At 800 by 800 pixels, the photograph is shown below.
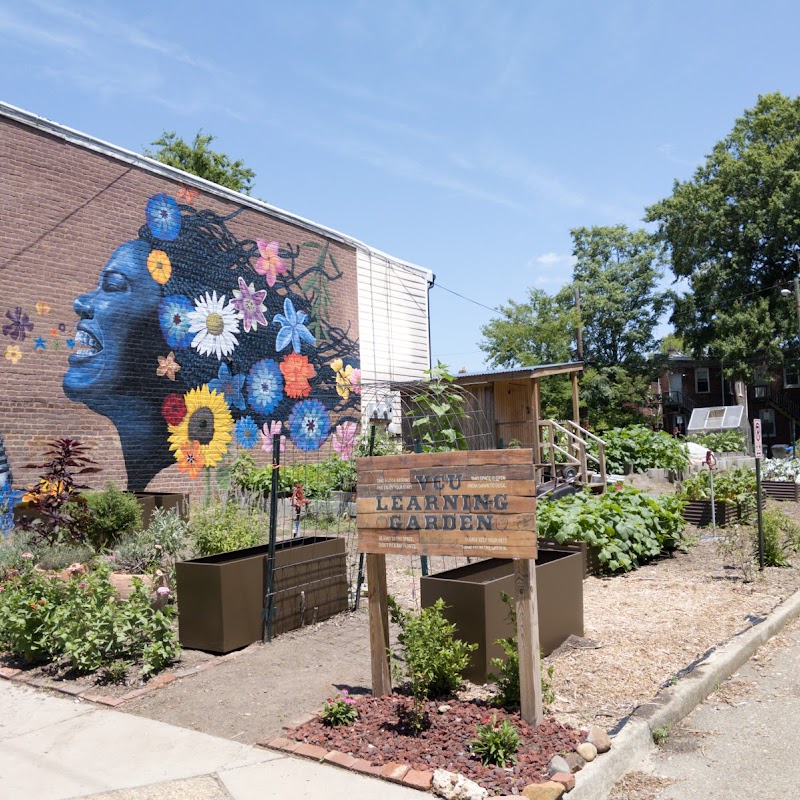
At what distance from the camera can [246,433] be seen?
666 inches

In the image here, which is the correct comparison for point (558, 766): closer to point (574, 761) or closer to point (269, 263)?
point (574, 761)

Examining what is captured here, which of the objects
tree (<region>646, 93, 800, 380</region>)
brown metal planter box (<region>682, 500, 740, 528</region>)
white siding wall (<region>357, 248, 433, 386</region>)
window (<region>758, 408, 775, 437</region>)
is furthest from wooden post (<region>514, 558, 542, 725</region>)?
window (<region>758, 408, 775, 437</region>)

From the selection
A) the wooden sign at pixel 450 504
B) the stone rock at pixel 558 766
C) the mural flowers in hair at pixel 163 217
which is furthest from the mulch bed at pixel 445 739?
the mural flowers in hair at pixel 163 217

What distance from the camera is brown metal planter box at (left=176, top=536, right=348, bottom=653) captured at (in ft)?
21.8

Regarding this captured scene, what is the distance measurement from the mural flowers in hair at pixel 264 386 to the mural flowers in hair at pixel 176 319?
187 centimetres

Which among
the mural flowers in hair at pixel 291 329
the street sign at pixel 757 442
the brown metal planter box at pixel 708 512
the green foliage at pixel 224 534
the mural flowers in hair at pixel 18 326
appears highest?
the mural flowers in hair at pixel 291 329

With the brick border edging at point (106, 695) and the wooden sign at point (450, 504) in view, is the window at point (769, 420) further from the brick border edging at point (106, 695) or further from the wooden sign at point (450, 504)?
the wooden sign at point (450, 504)

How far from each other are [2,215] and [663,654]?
12.2 m

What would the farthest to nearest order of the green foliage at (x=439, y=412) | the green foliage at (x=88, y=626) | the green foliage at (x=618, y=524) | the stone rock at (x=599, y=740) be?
the green foliage at (x=439, y=412) → the green foliage at (x=618, y=524) → the green foliage at (x=88, y=626) → the stone rock at (x=599, y=740)

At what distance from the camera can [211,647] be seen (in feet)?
21.9

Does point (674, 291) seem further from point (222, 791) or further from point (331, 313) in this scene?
point (222, 791)

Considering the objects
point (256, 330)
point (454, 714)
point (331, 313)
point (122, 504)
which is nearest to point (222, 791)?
point (454, 714)

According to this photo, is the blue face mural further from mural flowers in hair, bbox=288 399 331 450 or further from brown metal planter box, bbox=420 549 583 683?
brown metal planter box, bbox=420 549 583 683

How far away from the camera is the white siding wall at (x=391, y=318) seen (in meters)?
20.5
